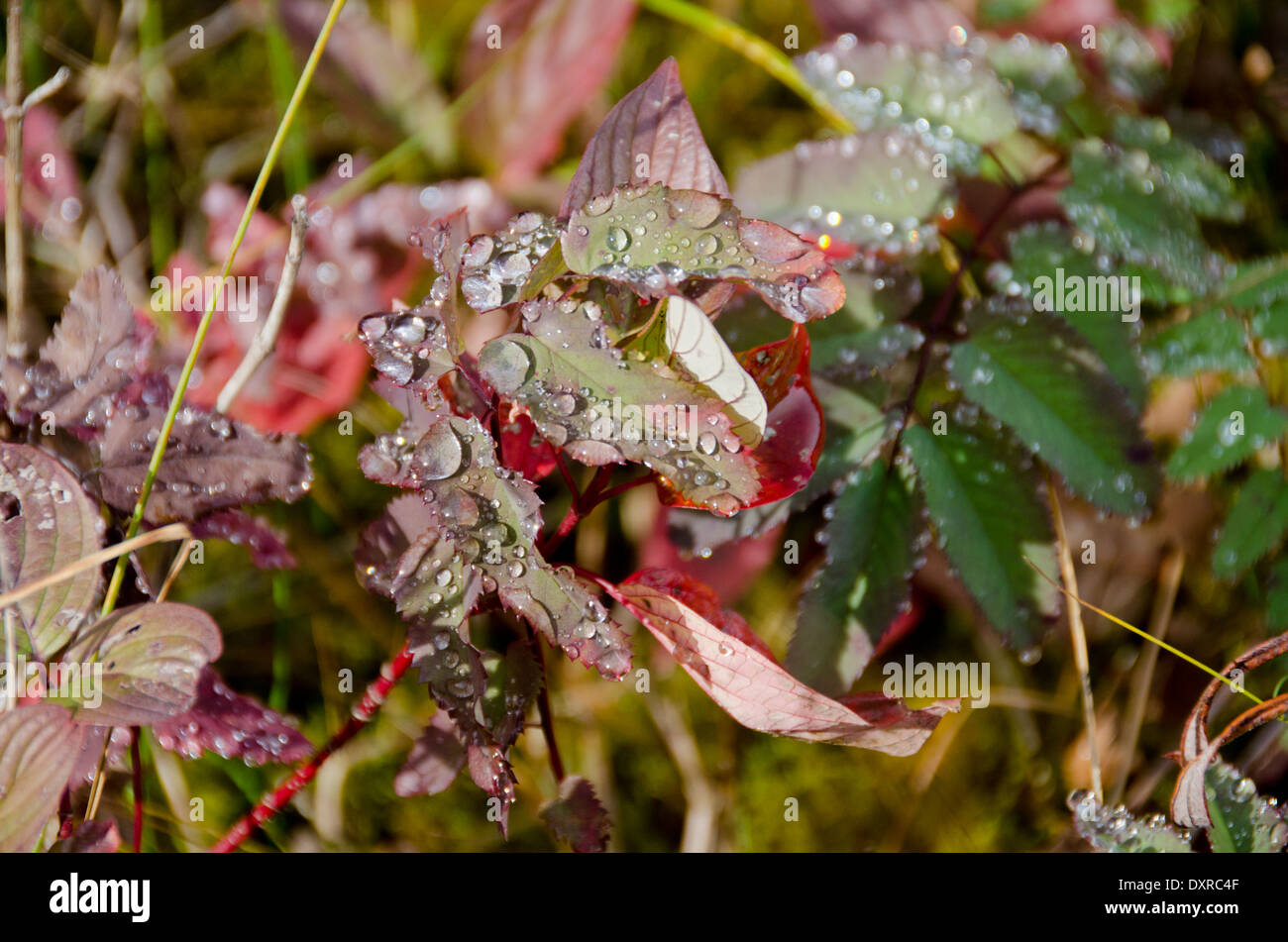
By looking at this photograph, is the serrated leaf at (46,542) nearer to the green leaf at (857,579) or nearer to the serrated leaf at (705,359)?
the serrated leaf at (705,359)

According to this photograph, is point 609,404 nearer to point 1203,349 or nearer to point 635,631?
point 635,631

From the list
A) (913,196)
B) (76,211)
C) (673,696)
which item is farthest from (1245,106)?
(76,211)

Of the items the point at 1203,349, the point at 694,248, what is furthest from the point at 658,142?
the point at 1203,349

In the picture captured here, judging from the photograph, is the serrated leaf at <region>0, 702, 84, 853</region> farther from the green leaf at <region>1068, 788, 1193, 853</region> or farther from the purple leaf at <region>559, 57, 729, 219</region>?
the green leaf at <region>1068, 788, 1193, 853</region>

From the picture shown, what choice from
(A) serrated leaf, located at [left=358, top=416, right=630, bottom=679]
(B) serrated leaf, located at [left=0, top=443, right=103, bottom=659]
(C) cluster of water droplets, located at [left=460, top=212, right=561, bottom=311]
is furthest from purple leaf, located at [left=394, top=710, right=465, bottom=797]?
(C) cluster of water droplets, located at [left=460, top=212, right=561, bottom=311]

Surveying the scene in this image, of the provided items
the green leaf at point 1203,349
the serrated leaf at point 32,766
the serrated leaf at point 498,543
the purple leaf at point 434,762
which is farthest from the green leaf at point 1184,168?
the serrated leaf at point 32,766
